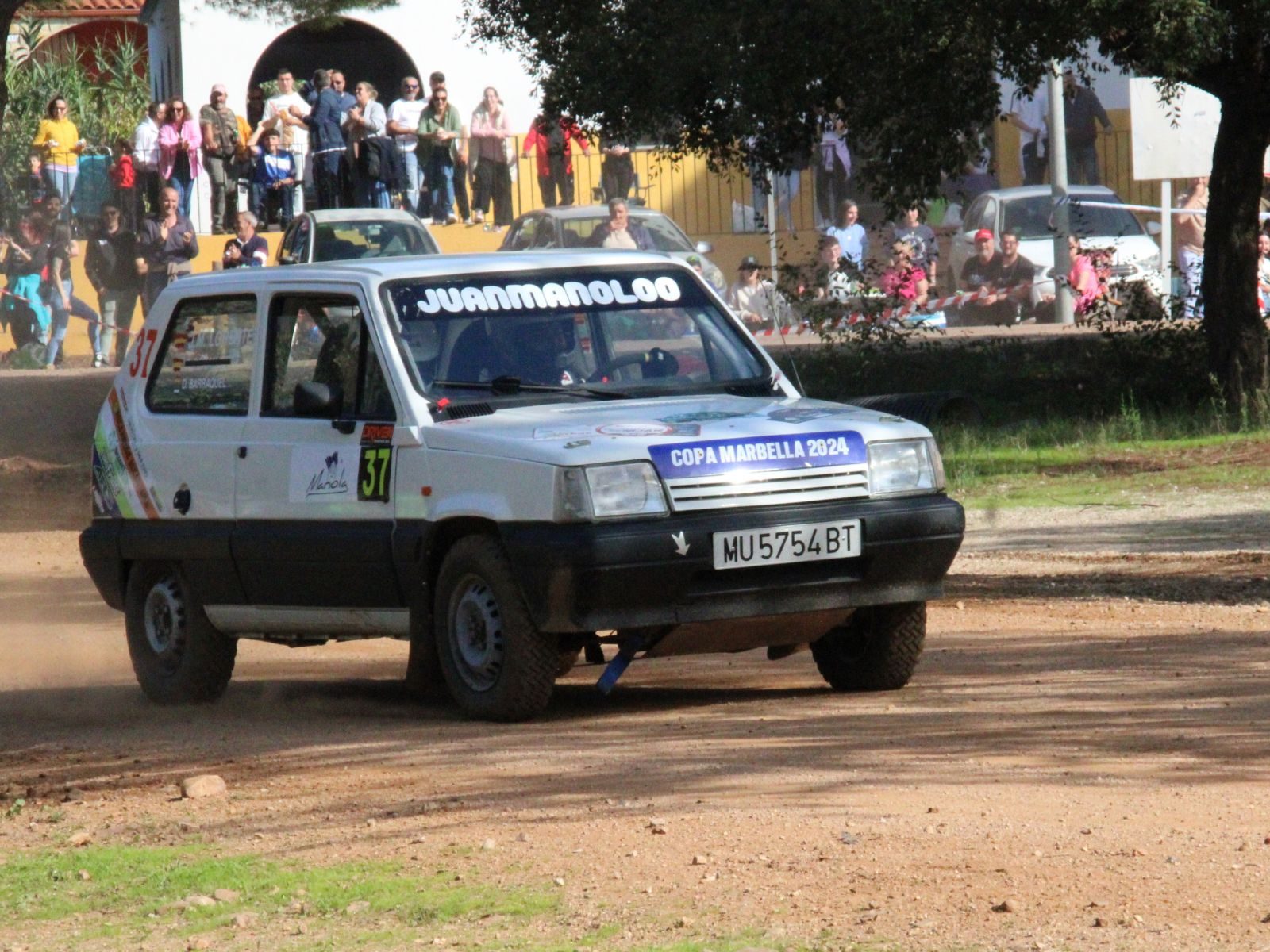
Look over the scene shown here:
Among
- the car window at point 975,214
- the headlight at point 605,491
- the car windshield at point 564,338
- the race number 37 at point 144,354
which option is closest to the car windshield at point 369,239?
the car window at point 975,214

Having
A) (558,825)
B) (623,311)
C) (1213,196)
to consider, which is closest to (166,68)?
(1213,196)

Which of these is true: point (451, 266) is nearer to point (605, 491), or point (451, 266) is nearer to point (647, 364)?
point (647, 364)

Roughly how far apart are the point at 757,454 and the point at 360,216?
18.3m

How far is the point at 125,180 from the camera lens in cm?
2881

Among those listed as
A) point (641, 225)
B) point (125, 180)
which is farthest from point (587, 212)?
point (125, 180)

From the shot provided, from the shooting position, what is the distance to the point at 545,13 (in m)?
18.9

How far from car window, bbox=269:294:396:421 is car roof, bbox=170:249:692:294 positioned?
0.36ft

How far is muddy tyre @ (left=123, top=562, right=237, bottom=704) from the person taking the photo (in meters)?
9.07

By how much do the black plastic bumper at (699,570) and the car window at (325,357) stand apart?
1.04 meters

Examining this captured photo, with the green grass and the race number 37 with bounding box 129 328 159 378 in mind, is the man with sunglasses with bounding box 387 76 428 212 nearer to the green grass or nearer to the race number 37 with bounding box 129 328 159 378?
the green grass

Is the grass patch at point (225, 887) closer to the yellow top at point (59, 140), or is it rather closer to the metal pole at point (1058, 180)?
the metal pole at point (1058, 180)

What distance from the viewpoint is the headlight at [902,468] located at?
7.82 m

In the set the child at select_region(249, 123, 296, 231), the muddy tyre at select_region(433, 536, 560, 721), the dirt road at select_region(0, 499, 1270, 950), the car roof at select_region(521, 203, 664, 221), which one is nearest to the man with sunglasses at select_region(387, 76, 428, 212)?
the child at select_region(249, 123, 296, 231)

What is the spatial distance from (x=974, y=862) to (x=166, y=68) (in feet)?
106
